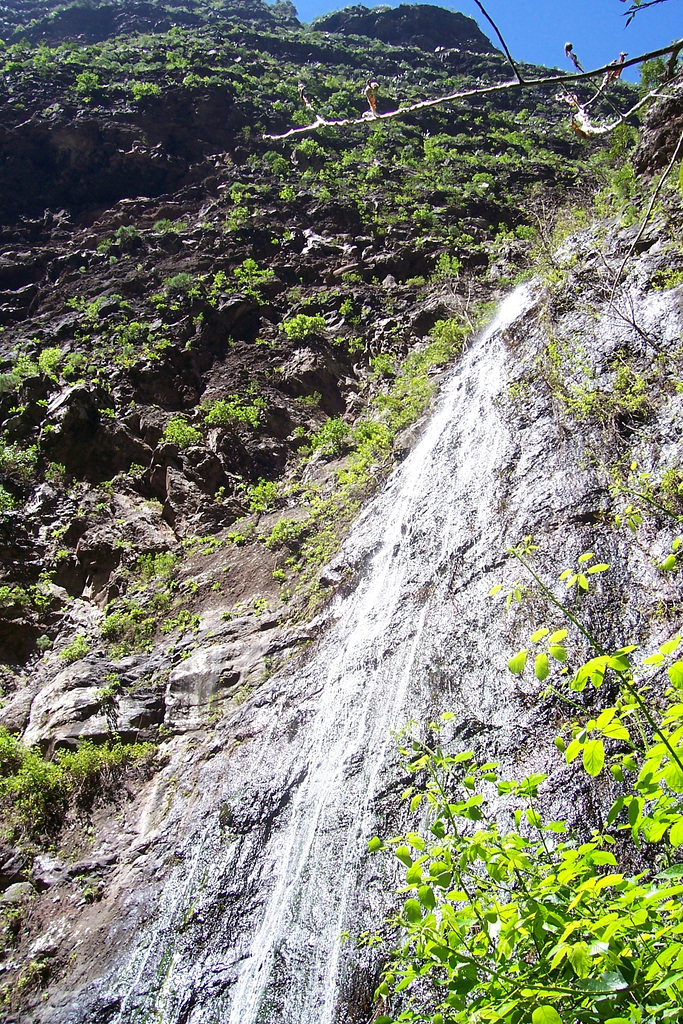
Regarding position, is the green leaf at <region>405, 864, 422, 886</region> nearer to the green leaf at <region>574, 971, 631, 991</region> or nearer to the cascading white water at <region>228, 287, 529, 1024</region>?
the green leaf at <region>574, 971, 631, 991</region>

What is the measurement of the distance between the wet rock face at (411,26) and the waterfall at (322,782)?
3324cm

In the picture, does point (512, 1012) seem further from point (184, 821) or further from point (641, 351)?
point (641, 351)

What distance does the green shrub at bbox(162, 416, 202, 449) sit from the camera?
412 inches

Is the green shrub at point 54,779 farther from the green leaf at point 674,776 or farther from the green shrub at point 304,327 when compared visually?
the green shrub at point 304,327

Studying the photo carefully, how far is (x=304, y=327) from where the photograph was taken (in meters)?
12.3

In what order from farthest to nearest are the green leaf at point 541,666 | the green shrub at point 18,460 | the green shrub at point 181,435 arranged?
the green shrub at point 181,435 → the green shrub at point 18,460 → the green leaf at point 541,666

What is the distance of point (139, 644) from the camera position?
26.3 feet

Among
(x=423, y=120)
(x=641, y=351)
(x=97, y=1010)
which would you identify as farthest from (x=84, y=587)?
(x=423, y=120)

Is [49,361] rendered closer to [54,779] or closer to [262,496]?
[262,496]

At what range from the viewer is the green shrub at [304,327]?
12.2m

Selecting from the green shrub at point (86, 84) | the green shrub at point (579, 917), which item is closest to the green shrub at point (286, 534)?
the green shrub at point (579, 917)

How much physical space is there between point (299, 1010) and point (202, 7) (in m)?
44.1

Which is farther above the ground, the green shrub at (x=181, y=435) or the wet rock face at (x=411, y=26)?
the wet rock face at (x=411, y=26)

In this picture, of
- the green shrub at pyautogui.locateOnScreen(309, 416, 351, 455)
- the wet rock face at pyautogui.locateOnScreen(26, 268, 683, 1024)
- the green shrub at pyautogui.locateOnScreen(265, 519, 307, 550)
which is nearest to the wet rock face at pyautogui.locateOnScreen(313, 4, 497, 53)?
the green shrub at pyautogui.locateOnScreen(309, 416, 351, 455)
